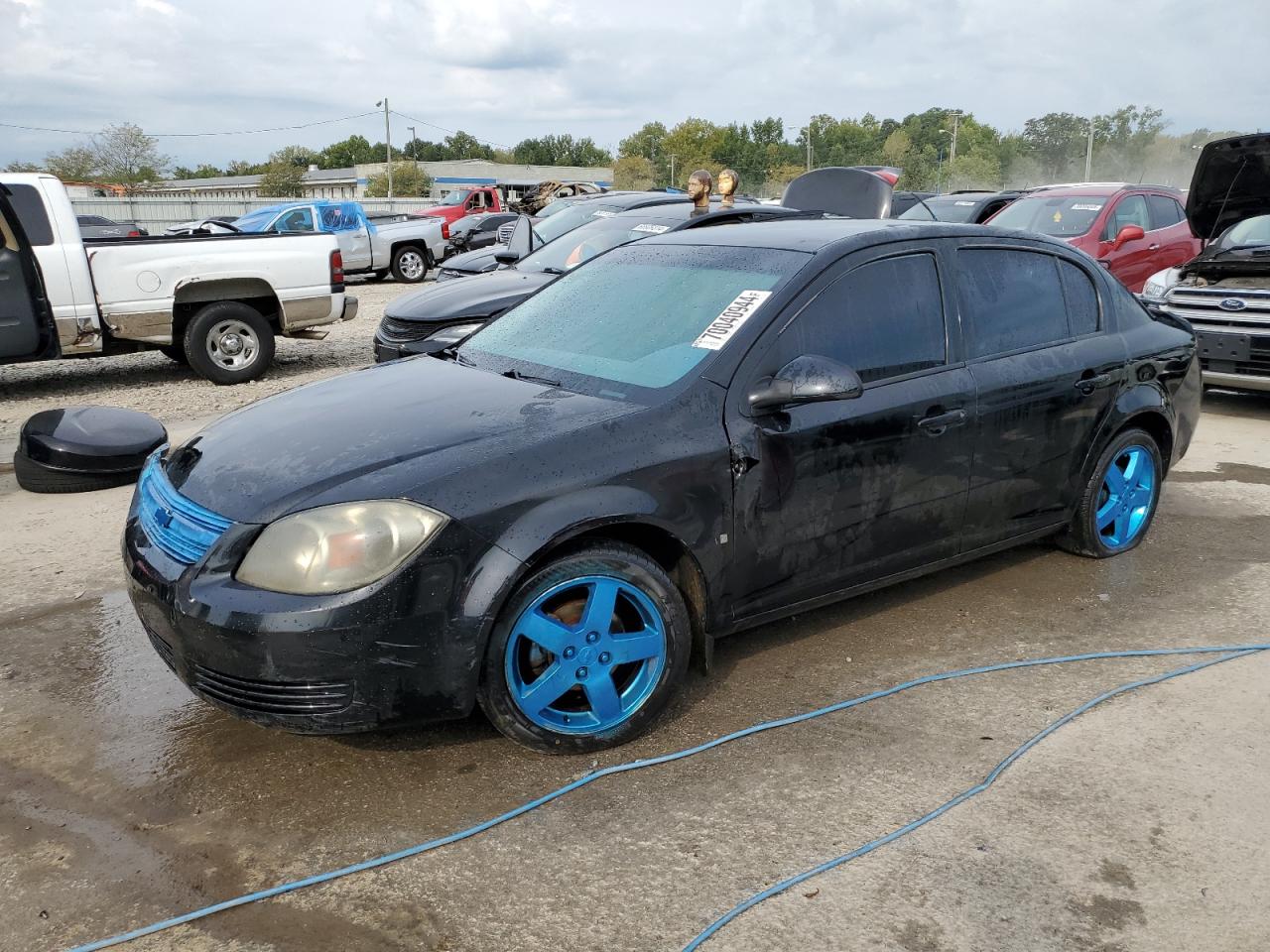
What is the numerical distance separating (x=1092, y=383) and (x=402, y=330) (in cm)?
512

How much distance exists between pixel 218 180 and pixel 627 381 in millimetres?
101168

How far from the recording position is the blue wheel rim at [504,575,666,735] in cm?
306

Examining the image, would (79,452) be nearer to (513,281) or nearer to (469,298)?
(469,298)

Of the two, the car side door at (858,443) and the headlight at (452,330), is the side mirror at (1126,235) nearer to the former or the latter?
the headlight at (452,330)

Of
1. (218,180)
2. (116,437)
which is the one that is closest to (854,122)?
(218,180)

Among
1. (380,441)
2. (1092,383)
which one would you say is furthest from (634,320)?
(1092,383)

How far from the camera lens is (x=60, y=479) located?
20.1ft

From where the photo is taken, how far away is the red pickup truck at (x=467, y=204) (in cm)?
2706

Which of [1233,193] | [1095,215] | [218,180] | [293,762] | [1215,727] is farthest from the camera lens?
[218,180]

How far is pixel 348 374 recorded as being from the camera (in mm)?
4160

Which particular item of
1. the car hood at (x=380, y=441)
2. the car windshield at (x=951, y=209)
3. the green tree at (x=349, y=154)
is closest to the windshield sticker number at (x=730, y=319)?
the car hood at (x=380, y=441)

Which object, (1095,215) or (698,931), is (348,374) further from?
(1095,215)

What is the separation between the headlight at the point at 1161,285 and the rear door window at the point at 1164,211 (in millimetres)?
2916

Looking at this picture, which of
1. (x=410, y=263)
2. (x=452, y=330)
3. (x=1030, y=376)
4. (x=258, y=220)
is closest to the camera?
(x=1030, y=376)
